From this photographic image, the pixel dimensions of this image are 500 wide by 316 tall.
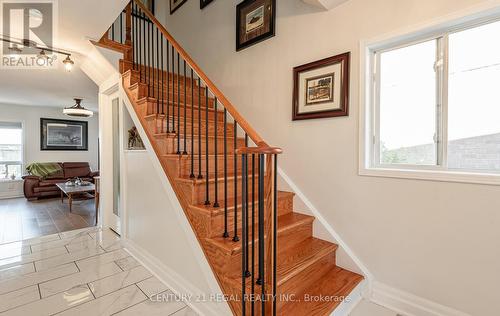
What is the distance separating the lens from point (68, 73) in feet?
12.8

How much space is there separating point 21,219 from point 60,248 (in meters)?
2.14

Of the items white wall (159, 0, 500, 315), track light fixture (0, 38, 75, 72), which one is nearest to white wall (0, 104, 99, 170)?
track light fixture (0, 38, 75, 72)

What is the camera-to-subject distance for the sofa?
19.1 feet

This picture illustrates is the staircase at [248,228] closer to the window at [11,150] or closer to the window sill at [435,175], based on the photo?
the window sill at [435,175]

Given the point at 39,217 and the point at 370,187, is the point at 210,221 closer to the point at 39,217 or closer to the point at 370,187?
the point at 370,187

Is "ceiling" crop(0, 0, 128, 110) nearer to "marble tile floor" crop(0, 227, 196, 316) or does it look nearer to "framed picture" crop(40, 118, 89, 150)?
"framed picture" crop(40, 118, 89, 150)

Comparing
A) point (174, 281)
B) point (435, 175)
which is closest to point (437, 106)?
point (435, 175)

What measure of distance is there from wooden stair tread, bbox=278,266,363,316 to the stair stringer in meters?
0.43

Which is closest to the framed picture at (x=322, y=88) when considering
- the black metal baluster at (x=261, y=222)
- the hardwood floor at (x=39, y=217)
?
the black metal baluster at (x=261, y=222)

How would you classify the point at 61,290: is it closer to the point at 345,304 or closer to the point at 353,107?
the point at 345,304

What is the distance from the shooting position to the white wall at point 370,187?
1.49 meters

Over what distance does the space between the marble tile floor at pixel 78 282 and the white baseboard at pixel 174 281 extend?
50mm

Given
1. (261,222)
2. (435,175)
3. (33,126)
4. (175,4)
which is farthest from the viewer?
(33,126)

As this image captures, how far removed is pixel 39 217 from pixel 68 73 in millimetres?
2628
